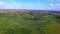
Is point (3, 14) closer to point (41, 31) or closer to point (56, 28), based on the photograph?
point (41, 31)

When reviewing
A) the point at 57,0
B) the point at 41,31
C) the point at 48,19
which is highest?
the point at 57,0

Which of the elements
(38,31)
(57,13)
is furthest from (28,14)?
(57,13)

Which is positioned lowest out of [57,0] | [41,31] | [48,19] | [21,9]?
[41,31]

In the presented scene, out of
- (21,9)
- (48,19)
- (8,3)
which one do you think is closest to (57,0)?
(48,19)

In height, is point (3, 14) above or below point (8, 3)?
below

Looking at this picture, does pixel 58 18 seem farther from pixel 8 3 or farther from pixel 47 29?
pixel 8 3

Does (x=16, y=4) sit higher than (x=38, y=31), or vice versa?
(x=16, y=4)
